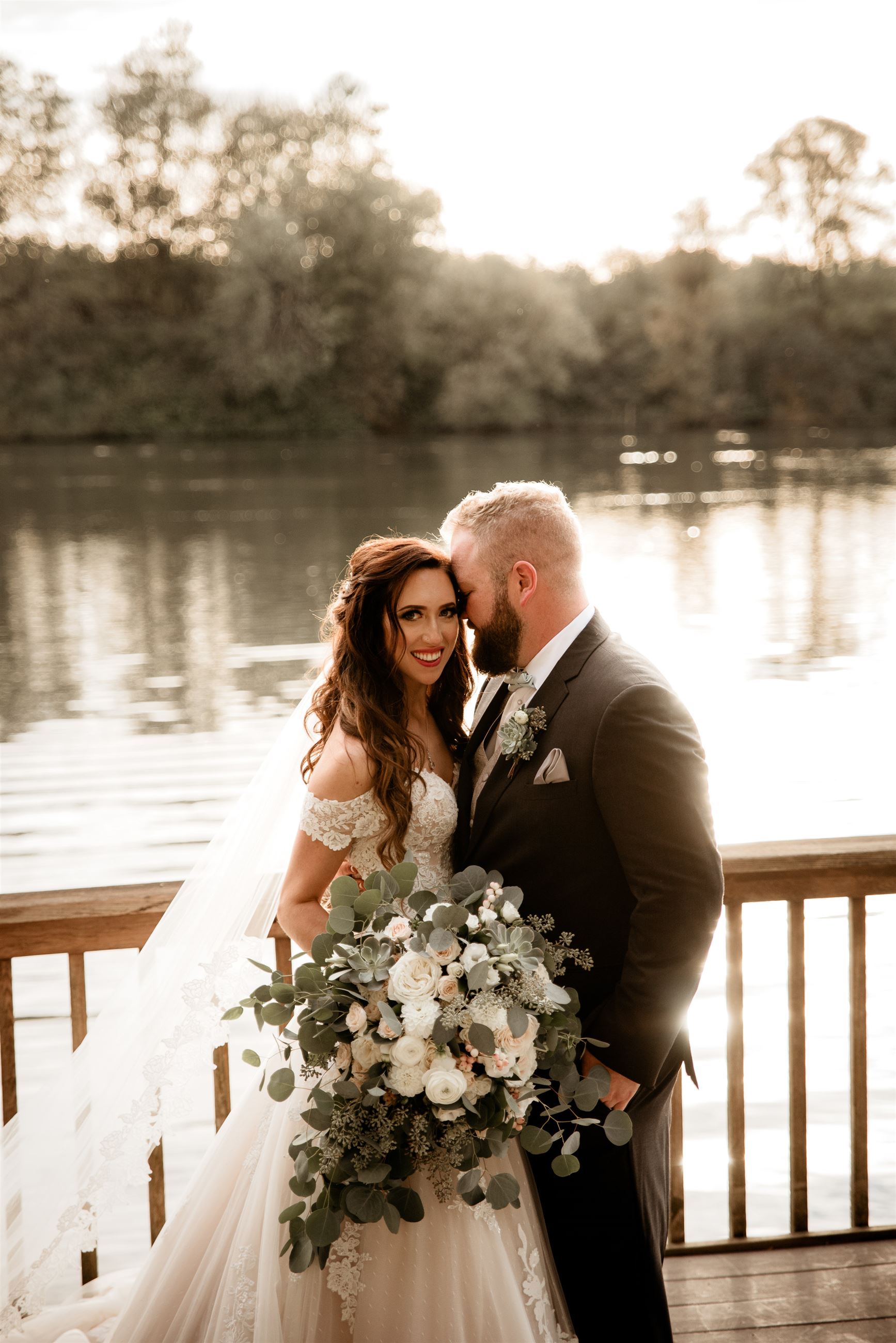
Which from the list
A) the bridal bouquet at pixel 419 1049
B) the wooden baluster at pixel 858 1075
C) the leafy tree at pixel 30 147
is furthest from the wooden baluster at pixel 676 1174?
→ the leafy tree at pixel 30 147

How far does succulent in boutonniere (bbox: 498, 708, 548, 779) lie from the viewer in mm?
2293

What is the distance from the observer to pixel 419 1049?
1.90m

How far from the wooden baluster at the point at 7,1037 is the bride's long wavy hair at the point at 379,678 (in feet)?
2.26

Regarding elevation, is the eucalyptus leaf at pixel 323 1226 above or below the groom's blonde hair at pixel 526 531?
below

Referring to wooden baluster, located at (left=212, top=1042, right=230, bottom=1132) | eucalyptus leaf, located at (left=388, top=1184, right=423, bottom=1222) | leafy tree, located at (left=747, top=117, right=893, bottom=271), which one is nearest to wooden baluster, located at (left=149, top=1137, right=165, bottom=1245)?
wooden baluster, located at (left=212, top=1042, right=230, bottom=1132)

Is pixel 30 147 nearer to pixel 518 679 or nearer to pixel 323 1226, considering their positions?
pixel 518 679

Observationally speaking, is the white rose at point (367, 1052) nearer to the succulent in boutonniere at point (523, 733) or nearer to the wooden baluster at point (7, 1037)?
the succulent in boutonniere at point (523, 733)

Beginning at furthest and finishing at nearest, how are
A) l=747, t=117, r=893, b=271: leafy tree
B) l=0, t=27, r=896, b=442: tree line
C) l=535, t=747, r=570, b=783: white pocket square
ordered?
l=747, t=117, r=893, b=271: leafy tree → l=0, t=27, r=896, b=442: tree line → l=535, t=747, r=570, b=783: white pocket square

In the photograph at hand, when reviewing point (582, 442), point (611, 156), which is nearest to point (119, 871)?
point (582, 442)

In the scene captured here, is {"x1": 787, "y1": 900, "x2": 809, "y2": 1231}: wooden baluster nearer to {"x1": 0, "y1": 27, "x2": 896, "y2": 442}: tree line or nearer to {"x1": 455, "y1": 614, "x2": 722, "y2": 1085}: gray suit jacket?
{"x1": 455, "y1": 614, "x2": 722, "y2": 1085}: gray suit jacket

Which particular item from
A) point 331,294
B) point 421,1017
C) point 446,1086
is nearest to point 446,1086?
point 446,1086

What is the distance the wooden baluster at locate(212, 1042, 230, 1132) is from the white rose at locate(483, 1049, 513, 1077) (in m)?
0.90

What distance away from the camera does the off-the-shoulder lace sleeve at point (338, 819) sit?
7.78ft

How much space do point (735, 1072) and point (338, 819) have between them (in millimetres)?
1094
